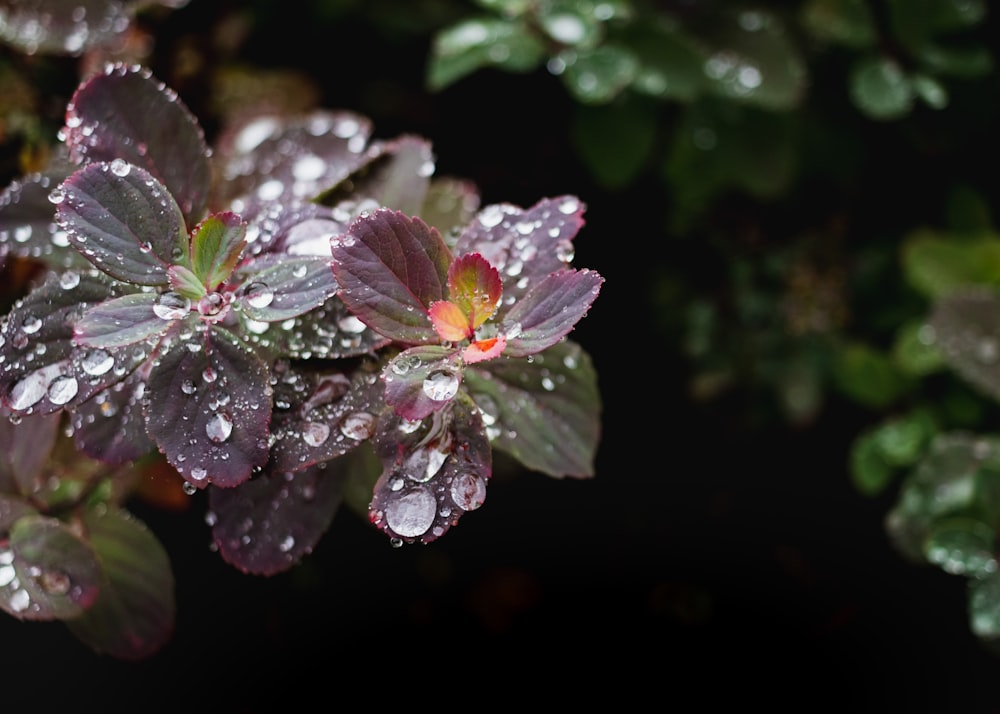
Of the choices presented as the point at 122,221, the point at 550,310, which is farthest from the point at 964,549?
the point at 122,221

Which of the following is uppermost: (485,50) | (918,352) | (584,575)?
(485,50)

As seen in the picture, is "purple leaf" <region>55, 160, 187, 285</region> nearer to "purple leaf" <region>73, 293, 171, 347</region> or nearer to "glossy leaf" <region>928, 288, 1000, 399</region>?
"purple leaf" <region>73, 293, 171, 347</region>

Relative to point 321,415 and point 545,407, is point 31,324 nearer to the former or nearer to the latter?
point 321,415

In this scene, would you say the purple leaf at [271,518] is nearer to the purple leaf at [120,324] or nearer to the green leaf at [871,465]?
the purple leaf at [120,324]

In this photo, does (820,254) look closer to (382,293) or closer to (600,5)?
(600,5)

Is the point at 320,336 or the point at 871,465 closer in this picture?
the point at 320,336

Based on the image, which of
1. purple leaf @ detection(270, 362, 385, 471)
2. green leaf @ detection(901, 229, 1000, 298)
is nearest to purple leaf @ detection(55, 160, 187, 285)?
purple leaf @ detection(270, 362, 385, 471)

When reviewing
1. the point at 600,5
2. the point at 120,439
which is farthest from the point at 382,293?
the point at 600,5
